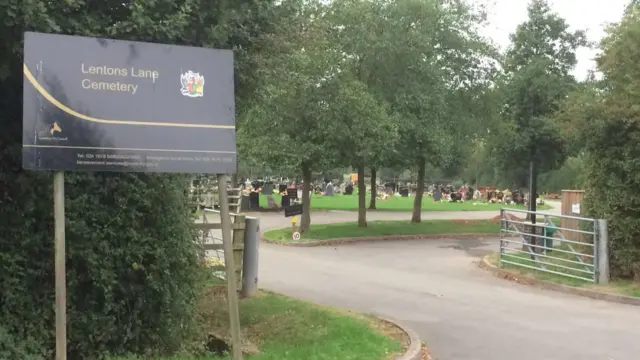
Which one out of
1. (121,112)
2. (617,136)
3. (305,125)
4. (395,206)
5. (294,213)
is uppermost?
(305,125)

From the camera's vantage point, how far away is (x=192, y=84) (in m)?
5.80

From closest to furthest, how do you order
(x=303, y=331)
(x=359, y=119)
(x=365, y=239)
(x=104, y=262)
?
(x=104, y=262)
(x=303, y=331)
(x=359, y=119)
(x=365, y=239)

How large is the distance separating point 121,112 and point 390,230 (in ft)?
67.9

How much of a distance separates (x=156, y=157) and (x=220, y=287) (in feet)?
19.0

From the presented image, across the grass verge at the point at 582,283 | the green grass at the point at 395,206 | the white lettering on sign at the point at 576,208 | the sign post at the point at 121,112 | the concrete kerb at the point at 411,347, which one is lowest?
the grass verge at the point at 582,283

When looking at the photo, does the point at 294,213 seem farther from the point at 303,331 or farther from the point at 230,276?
the point at 230,276

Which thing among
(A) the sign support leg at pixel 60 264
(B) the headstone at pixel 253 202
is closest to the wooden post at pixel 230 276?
(A) the sign support leg at pixel 60 264

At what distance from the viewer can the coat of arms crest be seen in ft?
18.9

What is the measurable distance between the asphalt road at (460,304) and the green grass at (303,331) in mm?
792

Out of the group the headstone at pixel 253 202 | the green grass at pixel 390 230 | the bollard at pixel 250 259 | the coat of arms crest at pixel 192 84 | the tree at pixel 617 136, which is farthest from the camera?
the headstone at pixel 253 202

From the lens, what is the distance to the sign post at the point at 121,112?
203 inches

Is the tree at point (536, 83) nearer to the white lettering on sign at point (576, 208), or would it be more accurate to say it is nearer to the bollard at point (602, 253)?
the white lettering on sign at point (576, 208)

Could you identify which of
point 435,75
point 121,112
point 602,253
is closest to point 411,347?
point 121,112

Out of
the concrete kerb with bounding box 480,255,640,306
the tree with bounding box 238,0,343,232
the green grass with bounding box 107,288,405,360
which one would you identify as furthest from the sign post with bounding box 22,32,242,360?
the tree with bounding box 238,0,343,232
